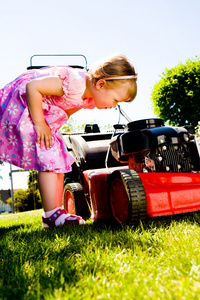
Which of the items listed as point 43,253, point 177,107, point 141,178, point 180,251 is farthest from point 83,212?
point 177,107

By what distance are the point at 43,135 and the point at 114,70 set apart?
2.21 ft

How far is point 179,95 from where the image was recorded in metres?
15.6

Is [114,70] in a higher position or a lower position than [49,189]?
higher

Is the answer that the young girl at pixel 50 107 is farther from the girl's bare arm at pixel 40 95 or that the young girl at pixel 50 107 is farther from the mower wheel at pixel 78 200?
the mower wheel at pixel 78 200

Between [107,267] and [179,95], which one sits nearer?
[107,267]

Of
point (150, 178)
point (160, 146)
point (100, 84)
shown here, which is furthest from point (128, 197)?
point (100, 84)

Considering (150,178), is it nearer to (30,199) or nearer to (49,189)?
(49,189)

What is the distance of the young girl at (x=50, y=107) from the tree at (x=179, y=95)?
13.1 metres

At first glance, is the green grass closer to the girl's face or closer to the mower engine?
the mower engine

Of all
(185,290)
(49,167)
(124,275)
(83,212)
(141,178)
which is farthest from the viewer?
(83,212)

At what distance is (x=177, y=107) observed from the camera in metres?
15.3

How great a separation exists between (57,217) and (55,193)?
18cm

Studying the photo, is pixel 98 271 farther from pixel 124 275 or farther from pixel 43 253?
pixel 43 253

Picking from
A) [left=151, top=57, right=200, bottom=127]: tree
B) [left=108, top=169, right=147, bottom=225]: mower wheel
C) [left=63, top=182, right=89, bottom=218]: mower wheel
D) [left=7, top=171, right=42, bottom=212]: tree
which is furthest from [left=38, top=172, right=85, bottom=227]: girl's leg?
[left=7, top=171, right=42, bottom=212]: tree
